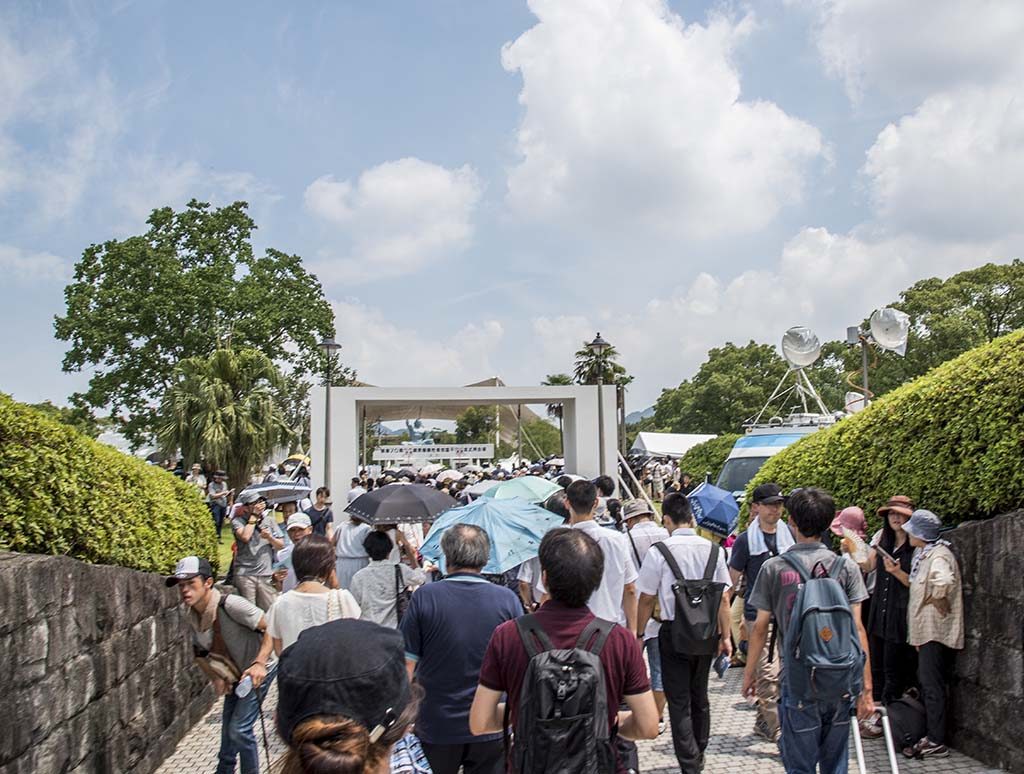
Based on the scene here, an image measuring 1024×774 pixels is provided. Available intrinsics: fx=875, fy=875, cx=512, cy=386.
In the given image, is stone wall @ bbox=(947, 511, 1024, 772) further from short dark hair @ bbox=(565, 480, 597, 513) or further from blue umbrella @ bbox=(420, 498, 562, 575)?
blue umbrella @ bbox=(420, 498, 562, 575)

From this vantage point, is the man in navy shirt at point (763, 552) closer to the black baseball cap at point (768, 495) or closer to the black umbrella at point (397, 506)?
the black baseball cap at point (768, 495)

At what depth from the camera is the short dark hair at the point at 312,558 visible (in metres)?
4.84

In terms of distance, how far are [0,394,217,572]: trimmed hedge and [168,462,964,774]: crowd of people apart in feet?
2.68

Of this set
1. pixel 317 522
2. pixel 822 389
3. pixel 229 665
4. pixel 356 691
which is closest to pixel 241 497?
pixel 317 522

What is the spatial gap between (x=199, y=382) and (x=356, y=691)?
991 inches

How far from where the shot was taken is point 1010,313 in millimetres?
41281

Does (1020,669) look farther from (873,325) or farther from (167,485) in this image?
(873,325)

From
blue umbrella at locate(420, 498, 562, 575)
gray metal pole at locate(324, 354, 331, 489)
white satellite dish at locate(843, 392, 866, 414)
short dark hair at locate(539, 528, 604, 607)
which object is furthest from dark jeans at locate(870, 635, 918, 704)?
gray metal pole at locate(324, 354, 331, 489)

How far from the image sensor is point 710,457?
1079 inches

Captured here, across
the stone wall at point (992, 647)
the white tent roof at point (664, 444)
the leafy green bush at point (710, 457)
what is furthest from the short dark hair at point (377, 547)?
the white tent roof at point (664, 444)

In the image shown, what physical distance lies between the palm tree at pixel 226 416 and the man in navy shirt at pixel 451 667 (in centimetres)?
2203

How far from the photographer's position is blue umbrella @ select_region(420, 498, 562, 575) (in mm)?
7285

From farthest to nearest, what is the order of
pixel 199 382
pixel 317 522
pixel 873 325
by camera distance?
pixel 199 382
pixel 873 325
pixel 317 522

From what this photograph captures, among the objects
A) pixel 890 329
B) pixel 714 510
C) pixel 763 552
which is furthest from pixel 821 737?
pixel 890 329
